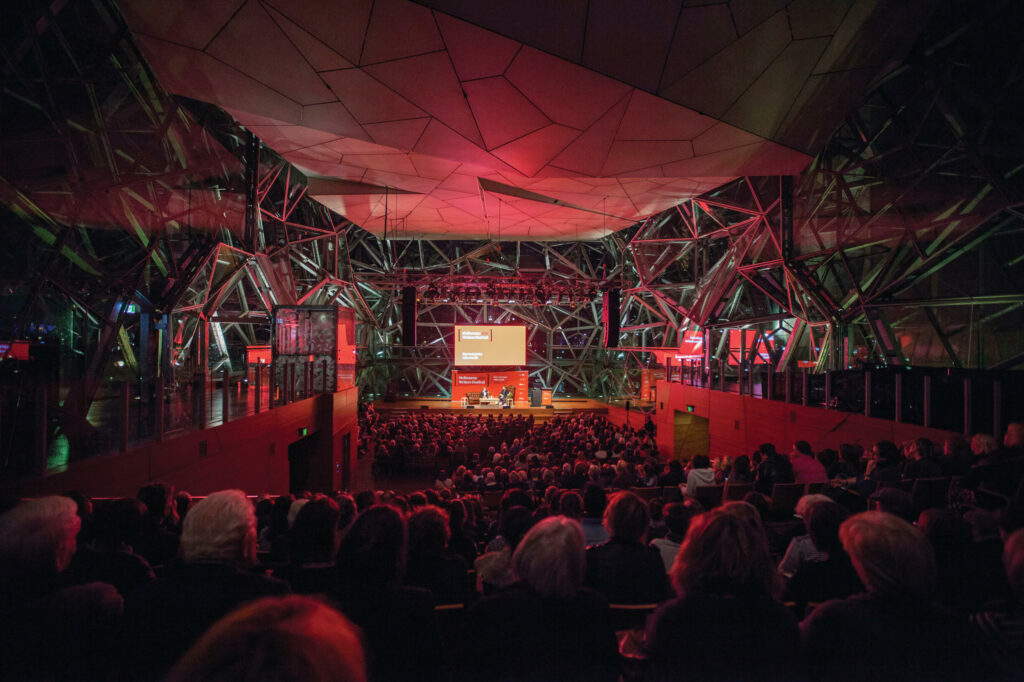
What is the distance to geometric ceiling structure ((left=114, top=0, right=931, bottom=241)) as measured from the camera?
7.11 m

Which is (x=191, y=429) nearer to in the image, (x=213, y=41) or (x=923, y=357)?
(x=213, y=41)

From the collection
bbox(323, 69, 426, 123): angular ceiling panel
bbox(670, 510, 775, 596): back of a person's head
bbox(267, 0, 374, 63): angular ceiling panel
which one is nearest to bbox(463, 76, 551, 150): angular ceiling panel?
bbox(323, 69, 426, 123): angular ceiling panel

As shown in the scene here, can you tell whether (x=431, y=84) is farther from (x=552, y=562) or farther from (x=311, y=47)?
(x=552, y=562)

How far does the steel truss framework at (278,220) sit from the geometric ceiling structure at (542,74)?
1191 millimetres

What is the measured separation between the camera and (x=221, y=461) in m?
8.34

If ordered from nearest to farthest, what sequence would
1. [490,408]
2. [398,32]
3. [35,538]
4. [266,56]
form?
[35,538] < [398,32] < [266,56] < [490,408]

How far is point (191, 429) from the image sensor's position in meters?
7.60

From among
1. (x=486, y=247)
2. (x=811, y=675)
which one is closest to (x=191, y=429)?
(x=811, y=675)

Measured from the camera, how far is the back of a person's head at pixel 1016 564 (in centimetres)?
196

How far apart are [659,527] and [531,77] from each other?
6.73 m

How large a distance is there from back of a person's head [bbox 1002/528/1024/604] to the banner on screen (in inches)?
942

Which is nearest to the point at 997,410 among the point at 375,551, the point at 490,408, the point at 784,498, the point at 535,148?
the point at 784,498

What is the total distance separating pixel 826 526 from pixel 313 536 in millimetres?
2787

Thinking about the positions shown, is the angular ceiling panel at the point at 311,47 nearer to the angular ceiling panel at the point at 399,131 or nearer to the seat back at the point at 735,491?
the angular ceiling panel at the point at 399,131
